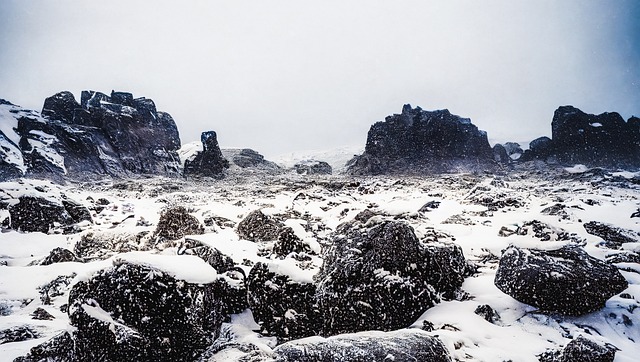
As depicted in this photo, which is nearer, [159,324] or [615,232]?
[159,324]

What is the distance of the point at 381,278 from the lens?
13.9ft

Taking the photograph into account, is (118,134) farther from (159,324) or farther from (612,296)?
(612,296)

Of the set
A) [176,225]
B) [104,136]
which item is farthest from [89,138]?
[176,225]

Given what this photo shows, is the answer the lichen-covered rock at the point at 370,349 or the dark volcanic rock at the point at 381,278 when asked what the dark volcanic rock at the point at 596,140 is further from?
the lichen-covered rock at the point at 370,349

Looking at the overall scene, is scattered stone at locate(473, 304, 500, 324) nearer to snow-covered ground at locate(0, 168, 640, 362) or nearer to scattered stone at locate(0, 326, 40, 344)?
snow-covered ground at locate(0, 168, 640, 362)

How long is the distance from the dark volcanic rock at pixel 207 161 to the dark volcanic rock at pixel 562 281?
131 ft

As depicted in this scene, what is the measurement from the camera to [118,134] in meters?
41.7

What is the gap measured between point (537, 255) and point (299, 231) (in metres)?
4.85

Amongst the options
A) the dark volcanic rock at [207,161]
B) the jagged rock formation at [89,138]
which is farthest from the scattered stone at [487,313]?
the dark volcanic rock at [207,161]

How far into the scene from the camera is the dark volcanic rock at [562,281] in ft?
13.0

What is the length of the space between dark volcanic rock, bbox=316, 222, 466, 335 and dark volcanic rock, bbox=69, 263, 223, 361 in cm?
187

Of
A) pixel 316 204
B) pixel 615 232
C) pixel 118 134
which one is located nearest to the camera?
pixel 615 232

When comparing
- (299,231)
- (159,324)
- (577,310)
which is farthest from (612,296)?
(159,324)

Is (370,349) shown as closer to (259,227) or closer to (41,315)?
(41,315)
